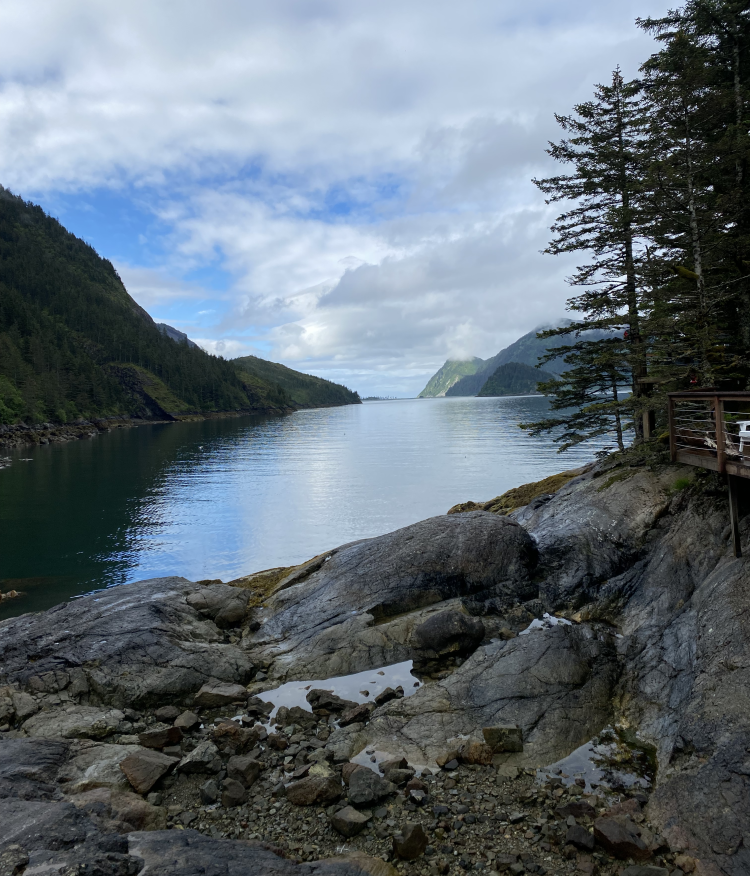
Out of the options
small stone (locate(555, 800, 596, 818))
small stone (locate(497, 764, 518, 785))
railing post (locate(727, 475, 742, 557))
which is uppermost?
railing post (locate(727, 475, 742, 557))

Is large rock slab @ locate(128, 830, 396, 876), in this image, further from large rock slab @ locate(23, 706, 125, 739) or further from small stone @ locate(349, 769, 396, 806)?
large rock slab @ locate(23, 706, 125, 739)

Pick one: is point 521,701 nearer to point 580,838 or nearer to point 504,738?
point 504,738

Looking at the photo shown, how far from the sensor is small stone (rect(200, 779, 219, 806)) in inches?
452

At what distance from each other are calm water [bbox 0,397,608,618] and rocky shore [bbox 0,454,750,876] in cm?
1550

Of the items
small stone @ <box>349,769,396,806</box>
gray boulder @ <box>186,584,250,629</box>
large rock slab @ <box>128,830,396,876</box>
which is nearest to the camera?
large rock slab @ <box>128,830,396,876</box>

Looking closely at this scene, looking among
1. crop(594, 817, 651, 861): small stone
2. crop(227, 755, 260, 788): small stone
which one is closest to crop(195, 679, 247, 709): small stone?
crop(227, 755, 260, 788): small stone

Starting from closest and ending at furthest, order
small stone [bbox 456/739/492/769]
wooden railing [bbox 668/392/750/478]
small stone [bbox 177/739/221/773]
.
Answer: small stone [bbox 456/739/492/769]
small stone [bbox 177/739/221/773]
wooden railing [bbox 668/392/750/478]

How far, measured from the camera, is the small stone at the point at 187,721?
1461 cm

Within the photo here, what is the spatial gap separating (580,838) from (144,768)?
382 inches

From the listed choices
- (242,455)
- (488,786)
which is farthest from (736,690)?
(242,455)

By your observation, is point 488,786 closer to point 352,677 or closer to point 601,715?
point 601,715

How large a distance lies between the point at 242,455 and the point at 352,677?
269 feet

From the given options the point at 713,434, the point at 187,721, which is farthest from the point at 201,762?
the point at 713,434

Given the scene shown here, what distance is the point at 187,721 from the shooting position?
14742 mm
